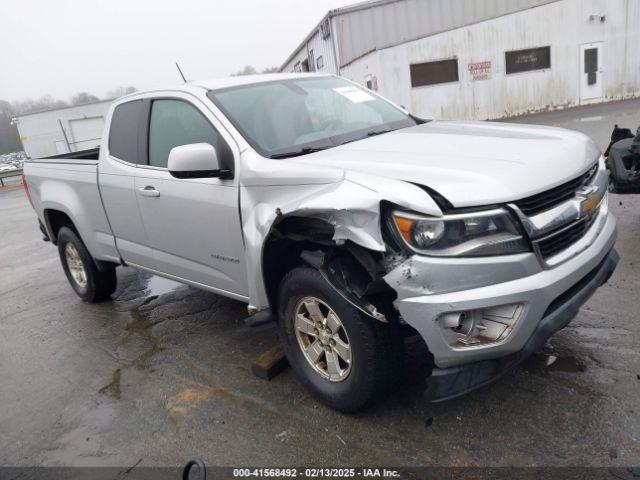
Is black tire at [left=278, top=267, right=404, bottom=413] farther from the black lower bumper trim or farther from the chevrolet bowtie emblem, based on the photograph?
the chevrolet bowtie emblem

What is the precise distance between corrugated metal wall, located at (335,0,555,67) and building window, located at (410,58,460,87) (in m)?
2.27

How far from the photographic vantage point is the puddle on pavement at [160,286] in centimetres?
546

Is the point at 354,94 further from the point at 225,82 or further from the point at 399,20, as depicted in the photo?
the point at 399,20

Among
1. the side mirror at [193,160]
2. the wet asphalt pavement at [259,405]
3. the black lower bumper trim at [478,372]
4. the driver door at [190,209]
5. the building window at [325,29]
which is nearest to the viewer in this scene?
the black lower bumper trim at [478,372]

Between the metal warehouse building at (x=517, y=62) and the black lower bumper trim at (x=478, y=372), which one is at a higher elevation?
the metal warehouse building at (x=517, y=62)

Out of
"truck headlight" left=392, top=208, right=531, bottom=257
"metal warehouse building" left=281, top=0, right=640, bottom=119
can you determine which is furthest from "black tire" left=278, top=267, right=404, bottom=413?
"metal warehouse building" left=281, top=0, right=640, bottom=119

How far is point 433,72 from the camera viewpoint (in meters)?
17.2

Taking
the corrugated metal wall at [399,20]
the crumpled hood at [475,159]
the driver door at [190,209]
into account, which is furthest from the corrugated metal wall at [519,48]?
the crumpled hood at [475,159]

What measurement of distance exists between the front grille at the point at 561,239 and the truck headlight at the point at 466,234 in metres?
0.12

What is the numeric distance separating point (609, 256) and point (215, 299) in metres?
3.37

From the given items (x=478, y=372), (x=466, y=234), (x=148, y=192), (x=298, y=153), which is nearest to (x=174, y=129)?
(x=148, y=192)

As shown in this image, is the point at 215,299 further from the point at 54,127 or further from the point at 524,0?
the point at 54,127

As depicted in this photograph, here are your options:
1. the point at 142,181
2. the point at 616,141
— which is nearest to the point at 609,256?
the point at 616,141

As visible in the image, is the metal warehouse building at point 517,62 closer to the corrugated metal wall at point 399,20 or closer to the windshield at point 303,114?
the corrugated metal wall at point 399,20
